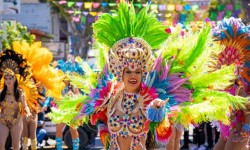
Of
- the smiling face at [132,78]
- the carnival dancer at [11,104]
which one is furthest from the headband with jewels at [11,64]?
the smiling face at [132,78]

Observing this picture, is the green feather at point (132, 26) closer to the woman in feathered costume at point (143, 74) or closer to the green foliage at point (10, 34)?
the woman in feathered costume at point (143, 74)

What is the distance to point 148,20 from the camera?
8312 mm

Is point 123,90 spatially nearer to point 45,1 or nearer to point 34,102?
point 34,102

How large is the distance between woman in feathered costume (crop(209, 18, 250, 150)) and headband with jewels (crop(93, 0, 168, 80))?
4.22 feet

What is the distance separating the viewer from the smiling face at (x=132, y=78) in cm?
816

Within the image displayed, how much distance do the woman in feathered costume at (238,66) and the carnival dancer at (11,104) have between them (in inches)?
144

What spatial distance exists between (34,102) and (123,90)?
5292 mm

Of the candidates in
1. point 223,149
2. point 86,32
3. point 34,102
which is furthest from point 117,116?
point 86,32

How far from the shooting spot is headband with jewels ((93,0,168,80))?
26.8 ft

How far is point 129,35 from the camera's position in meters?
8.30

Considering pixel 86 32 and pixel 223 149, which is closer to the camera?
pixel 223 149

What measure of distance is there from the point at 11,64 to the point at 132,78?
4.68 meters

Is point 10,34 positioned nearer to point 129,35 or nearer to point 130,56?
point 129,35

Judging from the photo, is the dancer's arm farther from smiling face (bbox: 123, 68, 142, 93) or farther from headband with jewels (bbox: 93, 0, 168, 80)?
smiling face (bbox: 123, 68, 142, 93)
